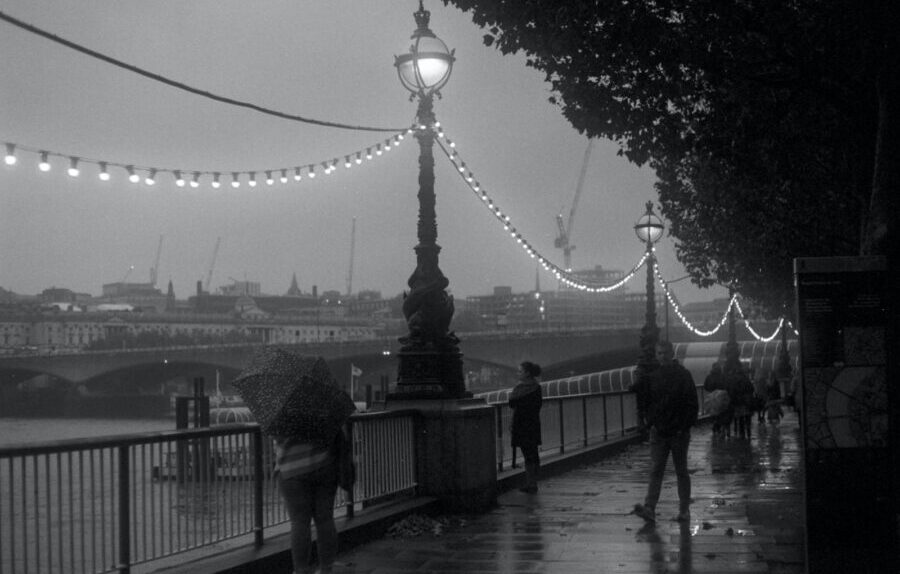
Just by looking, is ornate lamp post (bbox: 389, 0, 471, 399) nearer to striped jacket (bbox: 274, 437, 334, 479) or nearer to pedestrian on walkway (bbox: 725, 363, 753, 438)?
striped jacket (bbox: 274, 437, 334, 479)

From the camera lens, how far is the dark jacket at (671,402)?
11367 millimetres

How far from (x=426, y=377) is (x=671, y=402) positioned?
284 cm

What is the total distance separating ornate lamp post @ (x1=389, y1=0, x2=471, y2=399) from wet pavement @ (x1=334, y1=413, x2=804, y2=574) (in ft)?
5.16

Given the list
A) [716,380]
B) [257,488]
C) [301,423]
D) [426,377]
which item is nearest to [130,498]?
[301,423]

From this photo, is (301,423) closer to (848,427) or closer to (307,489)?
(307,489)

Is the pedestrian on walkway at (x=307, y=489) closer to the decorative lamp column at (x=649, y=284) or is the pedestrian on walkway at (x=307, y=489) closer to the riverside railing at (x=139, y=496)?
the riverside railing at (x=139, y=496)

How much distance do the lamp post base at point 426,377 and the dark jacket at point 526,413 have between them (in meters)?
1.89

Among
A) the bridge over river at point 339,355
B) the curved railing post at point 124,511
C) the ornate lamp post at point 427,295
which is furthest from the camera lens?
the bridge over river at point 339,355

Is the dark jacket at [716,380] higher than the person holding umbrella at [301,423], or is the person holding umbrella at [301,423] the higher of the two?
the person holding umbrella at [301,423]

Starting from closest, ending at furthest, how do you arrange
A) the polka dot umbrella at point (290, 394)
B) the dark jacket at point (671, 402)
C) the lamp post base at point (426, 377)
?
1. the polka dot umbrella at point (290, 394)
2. the dark jacket at point (671, 402)
3. the lamp post base at point (426, 377)

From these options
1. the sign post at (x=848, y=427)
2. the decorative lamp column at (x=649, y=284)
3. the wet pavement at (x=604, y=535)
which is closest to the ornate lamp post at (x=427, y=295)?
the wet pavement at (x=604, y=535)

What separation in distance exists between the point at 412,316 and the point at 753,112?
567cm

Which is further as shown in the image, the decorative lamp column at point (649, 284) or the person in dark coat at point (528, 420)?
the decorative lamp column at point (649, 284)

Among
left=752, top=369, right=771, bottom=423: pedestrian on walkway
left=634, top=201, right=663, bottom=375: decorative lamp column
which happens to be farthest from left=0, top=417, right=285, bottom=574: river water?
left=752, top=369, right=771, bottom=423: pedestrian on walkway
